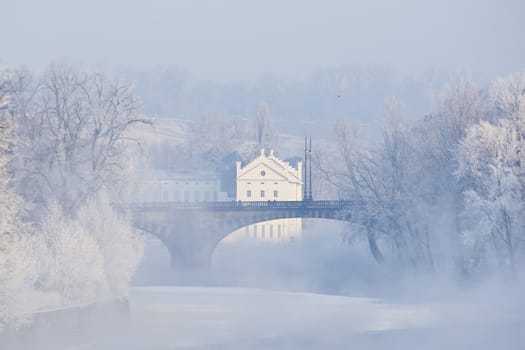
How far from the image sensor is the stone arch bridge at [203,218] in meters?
71.0

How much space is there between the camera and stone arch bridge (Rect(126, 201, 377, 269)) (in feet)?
233

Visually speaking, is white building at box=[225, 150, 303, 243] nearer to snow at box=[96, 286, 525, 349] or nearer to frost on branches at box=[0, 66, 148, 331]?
snow at box=[96, 286, 525, 349]

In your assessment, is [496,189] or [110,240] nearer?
[110,240]

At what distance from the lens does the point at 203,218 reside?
240ft

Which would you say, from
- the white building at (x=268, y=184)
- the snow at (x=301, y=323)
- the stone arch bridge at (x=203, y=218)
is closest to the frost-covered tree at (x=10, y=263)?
the snow at (x=301, y=323)

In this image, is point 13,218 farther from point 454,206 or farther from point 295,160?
point 295,160

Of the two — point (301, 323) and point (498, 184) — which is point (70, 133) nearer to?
point (301, 323)

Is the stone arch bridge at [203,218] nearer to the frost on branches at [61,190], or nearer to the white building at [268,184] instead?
the frost on branches at [61,190]

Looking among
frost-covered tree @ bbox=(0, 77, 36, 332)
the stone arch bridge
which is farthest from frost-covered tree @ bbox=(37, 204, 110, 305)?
the stone arch bridge

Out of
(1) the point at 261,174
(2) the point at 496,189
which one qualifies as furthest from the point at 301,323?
(1) the point at 261,174

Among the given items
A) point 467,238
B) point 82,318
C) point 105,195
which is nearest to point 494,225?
point 467,238

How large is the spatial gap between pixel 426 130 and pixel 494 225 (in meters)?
10.2

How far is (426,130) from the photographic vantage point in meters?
63.2

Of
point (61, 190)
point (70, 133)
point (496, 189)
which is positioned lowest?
point (61, 190)
